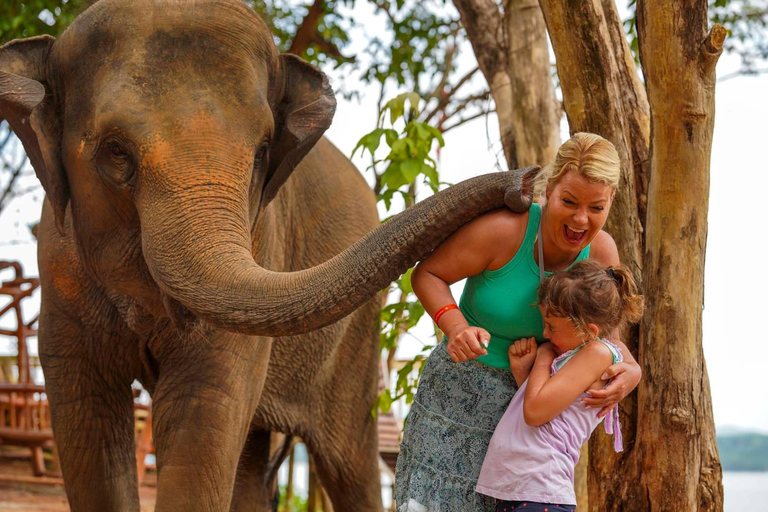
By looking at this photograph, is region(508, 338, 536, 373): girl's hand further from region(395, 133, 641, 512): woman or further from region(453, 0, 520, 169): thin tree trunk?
region(453, 0, 520, 169): thin tree trunk

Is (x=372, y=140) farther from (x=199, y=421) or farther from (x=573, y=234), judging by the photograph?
(x=573, y=234)

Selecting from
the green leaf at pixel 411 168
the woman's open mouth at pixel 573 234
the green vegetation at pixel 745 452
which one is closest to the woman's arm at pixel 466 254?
the woman's open mouth at pixel 573 234

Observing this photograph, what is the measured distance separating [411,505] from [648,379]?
1052mm

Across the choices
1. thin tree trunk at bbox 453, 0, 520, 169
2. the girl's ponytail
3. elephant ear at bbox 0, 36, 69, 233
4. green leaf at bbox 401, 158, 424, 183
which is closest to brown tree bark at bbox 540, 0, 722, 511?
the girl's ponytail

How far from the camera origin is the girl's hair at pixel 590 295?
2434mm

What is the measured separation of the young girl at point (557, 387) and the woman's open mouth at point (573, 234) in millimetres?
60

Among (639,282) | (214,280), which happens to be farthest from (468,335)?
(639,282)

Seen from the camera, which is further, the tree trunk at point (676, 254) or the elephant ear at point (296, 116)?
the elephant ear at point (296, 116)

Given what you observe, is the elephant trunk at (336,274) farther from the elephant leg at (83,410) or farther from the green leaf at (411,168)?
the green leaf at (411,168)

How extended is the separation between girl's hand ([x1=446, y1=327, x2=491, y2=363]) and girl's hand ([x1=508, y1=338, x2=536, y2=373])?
0.23 metres

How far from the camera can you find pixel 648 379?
329cm

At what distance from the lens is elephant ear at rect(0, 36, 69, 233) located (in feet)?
9.82

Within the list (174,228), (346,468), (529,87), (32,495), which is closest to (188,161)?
(174,228)

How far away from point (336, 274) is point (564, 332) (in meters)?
0.57
